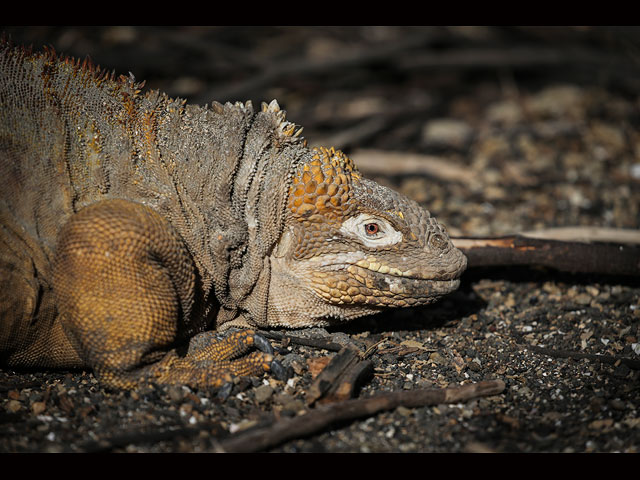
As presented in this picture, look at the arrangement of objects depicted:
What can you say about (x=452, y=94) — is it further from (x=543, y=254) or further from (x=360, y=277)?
(x=360, y=277)

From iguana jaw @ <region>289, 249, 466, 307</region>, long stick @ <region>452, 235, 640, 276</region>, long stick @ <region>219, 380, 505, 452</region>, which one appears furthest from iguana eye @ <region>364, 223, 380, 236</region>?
long stick @ <region>452, 235, 640, 276</region>

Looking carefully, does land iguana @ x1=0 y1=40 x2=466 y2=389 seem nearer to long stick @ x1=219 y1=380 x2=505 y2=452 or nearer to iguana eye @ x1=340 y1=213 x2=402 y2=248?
iguana eye @ x1=340 y1=213 x2=402 y2=248

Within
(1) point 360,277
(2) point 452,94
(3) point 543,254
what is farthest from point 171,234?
(2) point 452,94

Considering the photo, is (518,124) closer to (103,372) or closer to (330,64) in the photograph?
(330,64)

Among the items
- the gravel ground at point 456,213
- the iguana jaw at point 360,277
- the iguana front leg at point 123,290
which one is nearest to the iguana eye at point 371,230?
the iguana jaw at point 360,277

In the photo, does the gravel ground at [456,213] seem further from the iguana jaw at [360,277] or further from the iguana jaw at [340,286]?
the iguana jaw at [360,277]

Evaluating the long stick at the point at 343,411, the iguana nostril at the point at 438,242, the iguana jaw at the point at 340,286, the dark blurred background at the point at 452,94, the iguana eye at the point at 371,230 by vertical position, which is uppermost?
the dark blurred background at the point at 452,94
